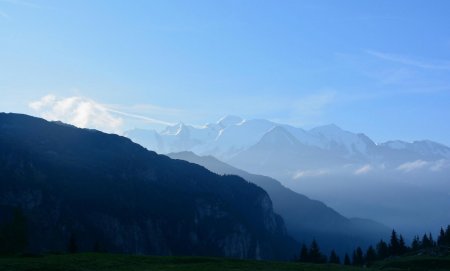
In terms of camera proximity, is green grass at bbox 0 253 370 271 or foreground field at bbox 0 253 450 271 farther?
foreground field at bbox 0 253 450 271

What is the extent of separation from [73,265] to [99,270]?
391 centimetres

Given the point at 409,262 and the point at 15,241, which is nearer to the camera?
the point at 409,262

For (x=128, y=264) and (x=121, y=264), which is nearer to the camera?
(x=121, y=264)

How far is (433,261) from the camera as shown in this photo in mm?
92812

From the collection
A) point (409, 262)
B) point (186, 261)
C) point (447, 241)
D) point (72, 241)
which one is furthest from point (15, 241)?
point (447, 241)

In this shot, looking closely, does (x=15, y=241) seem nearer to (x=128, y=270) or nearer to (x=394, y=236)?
(x=128, y=270)

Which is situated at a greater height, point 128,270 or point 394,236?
point 394,236

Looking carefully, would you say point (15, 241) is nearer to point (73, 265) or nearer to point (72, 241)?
point (72, 241)

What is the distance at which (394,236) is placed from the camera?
575ft

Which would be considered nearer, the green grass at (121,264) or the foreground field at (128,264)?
the green grass at (121,264)

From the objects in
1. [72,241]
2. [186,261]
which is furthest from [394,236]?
[186,261]

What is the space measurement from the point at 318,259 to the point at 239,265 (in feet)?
316

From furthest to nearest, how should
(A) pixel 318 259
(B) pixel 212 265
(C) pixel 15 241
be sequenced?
(A) pixel 318 259 → (C) pixel 15 241 → (B) pixel 212 265

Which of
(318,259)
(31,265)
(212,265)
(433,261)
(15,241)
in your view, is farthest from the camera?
(318,259)
